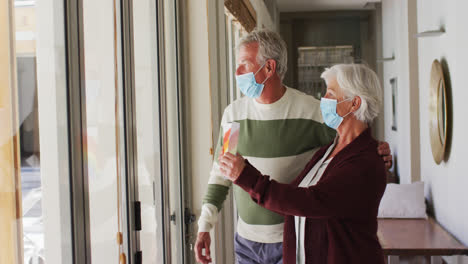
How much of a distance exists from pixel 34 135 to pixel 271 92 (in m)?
1.05

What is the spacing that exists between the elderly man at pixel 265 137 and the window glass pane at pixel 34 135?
76 centimetres

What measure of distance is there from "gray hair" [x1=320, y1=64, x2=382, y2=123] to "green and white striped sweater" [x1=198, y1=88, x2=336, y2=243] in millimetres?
264

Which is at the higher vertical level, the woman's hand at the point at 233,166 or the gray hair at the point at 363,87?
the gray hair at the point at 363,87

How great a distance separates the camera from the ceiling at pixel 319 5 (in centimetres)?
795

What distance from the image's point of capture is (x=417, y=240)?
3209 mm

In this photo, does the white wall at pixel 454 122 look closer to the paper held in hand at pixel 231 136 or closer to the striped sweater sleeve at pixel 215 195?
the striped sweater sleeve at pixel 215 195

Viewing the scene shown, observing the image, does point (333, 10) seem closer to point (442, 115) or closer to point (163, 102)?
point (442, 115)

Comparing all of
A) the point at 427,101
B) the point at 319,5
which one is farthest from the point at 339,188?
the point at 319,5

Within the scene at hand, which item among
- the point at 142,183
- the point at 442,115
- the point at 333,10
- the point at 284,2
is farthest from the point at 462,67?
the point at 333,10

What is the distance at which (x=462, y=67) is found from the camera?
3002mm

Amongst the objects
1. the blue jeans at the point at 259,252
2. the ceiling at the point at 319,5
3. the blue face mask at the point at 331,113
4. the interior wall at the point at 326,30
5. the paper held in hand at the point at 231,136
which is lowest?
the blue jeans at the point at 259,252

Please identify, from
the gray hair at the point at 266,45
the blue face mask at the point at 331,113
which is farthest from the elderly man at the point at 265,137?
the blue face mask at the point at 331,113

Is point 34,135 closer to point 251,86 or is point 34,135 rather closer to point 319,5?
point 251,86

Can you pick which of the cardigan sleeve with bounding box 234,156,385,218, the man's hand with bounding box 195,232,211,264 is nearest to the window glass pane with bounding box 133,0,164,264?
the man's hand with bounding box 195,232,211,264
